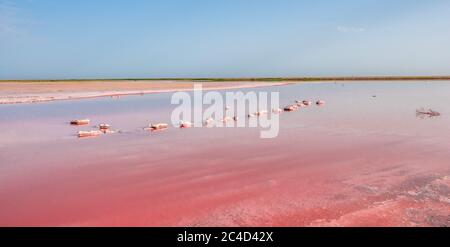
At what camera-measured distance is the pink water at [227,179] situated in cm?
448

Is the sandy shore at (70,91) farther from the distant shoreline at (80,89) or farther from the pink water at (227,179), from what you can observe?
the pink water at (227,179)

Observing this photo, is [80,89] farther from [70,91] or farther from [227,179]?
[227,179]

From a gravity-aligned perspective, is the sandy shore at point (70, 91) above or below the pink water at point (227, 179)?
above

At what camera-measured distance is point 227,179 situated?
19.3 feet

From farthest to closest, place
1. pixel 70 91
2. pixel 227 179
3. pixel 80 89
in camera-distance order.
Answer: pixel 80 89
pixel 70 91
pixel 227 179

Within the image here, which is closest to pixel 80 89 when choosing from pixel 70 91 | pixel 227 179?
pixel 70 91

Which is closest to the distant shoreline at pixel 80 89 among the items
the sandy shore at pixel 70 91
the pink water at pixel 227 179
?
the sandy shore at pixel 70 91

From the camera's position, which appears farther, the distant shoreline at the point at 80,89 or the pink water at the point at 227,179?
the distant shoreline at the point at 80,89

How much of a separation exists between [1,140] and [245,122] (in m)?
6.85

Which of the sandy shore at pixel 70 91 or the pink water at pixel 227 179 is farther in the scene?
the sandy shore at pixel 70 91

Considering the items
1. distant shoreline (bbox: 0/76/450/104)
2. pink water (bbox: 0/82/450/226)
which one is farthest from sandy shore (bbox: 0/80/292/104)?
pink water (bbox: 0/82/450/226)
